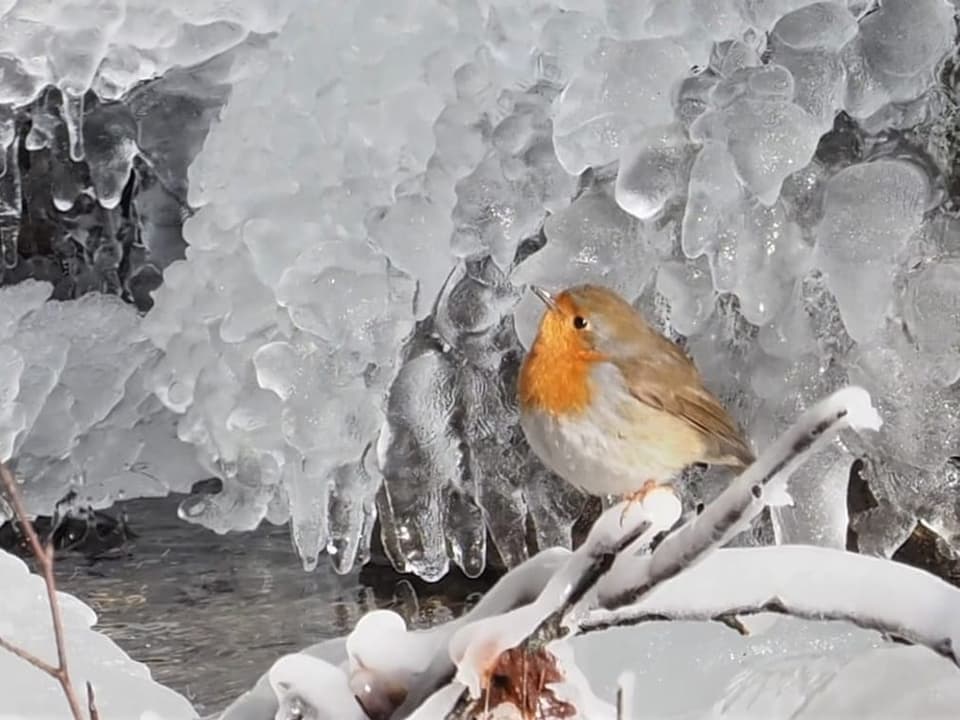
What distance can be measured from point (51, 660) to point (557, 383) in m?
0.80

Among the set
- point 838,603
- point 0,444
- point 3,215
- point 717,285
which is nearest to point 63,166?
point 3,215

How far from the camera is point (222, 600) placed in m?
3.22

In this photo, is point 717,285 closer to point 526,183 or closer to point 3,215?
point 526,183

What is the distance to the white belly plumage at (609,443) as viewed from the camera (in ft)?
7.25

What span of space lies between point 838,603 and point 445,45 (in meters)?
1.77

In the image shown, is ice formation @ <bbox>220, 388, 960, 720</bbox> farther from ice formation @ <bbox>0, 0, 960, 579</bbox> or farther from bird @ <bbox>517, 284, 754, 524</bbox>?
ice formation @ <bbox>0, 0, 960, 579</bbox>

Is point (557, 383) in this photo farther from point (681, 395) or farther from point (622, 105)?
point (622, 105)

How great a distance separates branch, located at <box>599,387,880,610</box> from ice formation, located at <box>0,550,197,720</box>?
81 cm

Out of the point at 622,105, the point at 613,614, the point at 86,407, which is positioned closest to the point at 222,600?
the point at 86,407

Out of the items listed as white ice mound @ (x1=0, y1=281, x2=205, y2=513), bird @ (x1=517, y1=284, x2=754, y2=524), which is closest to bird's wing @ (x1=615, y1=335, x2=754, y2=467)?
bird @ (x1=517, y1=284, x2=754, y2=524)

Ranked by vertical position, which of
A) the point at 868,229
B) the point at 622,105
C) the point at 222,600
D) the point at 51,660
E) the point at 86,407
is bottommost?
the point at 222,600

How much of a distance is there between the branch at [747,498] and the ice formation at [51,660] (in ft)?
2.65

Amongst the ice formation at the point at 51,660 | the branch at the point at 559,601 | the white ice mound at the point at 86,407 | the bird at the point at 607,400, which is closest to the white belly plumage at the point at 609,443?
the bird at the point at 607,400

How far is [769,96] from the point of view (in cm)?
245
